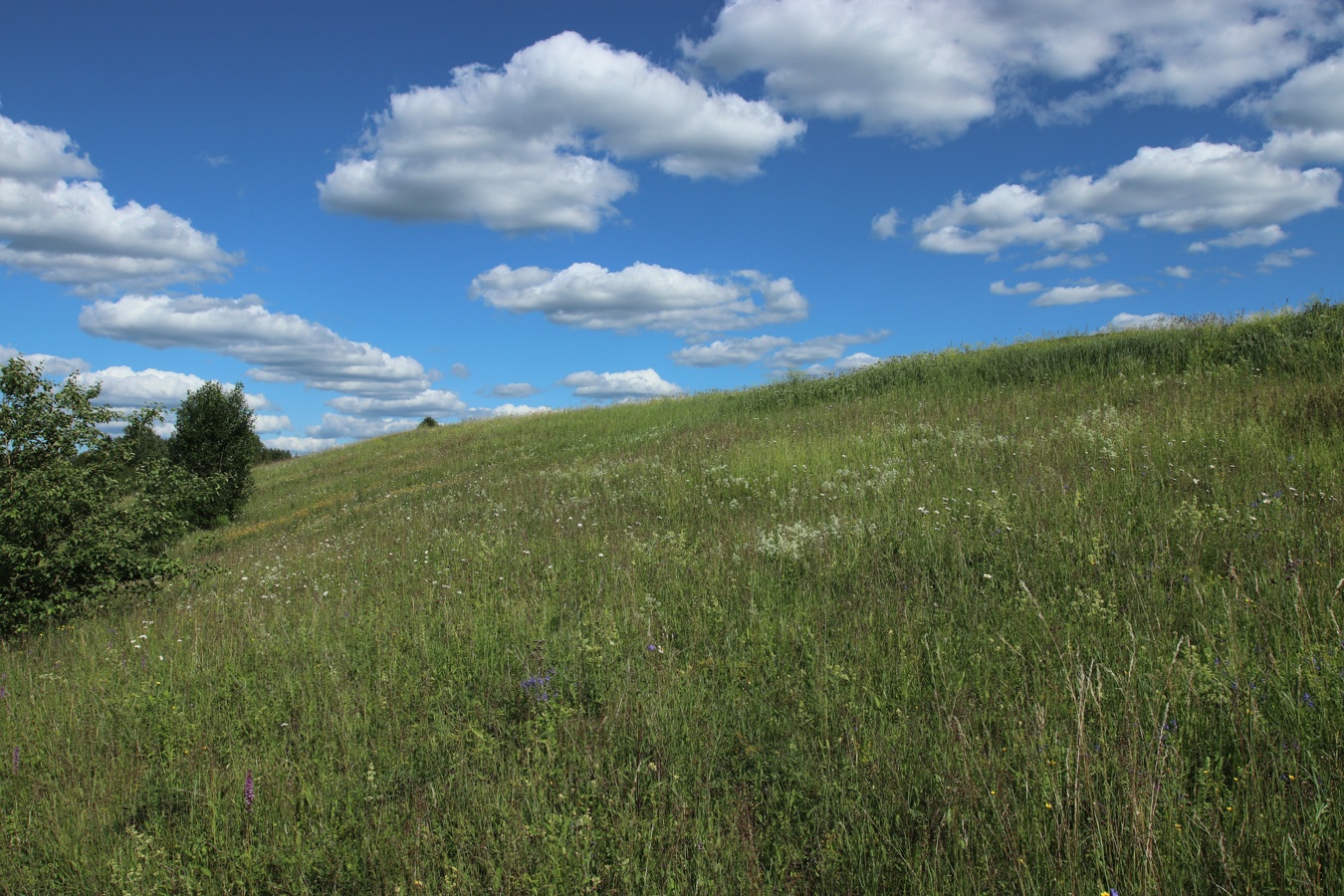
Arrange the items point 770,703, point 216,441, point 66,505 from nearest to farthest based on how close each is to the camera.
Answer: point 770,703 < point 66,505 < point 216,441

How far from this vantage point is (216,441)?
80.4ft

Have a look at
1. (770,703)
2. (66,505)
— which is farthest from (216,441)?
(770,703)

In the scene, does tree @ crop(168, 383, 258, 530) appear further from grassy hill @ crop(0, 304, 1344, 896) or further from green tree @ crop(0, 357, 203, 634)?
grassy hill @ crop(0, 304, 1344, 896)

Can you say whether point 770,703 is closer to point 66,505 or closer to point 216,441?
point 66,505

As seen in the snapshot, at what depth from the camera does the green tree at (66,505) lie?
26.4 ft

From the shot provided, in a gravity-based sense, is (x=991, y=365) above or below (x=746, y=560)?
above

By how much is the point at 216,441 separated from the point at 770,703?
2636 cm

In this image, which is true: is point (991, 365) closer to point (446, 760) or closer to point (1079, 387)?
point (1079, 387)

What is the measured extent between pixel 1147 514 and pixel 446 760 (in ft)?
18.9

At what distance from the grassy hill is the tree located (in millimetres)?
18087

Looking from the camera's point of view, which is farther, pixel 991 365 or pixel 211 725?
pixel 991 365

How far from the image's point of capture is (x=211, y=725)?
4.32 meters

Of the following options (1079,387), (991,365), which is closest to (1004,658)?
(1079,387)

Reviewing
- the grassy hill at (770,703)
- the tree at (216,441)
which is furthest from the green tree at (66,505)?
the tree at (216,441)
